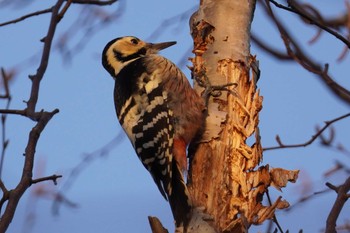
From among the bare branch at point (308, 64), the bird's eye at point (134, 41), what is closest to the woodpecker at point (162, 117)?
the bird's eye at point (134, 41)

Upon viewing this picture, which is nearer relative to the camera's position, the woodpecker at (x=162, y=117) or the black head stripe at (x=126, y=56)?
the woodpecker at (x=162, y=117)

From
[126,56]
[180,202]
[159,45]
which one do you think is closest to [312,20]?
[180,202]

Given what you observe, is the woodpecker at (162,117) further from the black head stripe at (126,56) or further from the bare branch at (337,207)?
the bare branch at (337,207)

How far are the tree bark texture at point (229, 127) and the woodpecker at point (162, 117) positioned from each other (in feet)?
0.23

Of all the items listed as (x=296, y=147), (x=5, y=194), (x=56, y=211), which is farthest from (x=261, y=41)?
(x=5, y=194)

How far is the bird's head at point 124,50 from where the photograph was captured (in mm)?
4043

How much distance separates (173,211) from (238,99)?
2.04 ft

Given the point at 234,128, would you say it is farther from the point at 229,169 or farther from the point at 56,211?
the point at 56,211

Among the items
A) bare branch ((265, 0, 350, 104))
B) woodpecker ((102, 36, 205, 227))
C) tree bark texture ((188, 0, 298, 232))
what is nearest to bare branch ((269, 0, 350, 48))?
bare branch ((265, 0, 350, 104))

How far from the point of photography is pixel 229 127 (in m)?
3.17

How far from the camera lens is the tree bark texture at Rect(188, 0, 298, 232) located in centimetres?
293

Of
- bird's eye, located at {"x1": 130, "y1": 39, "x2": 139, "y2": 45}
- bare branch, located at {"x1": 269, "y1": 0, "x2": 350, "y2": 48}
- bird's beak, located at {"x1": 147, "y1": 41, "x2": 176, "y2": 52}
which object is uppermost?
bird's eye, located at {"x1": 130, "y1": 39, "x2": 139, "y2": 45}

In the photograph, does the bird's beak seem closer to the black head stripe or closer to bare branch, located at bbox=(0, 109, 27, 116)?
the black head stripe

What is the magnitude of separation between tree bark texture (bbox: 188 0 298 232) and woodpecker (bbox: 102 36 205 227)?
7 cm
